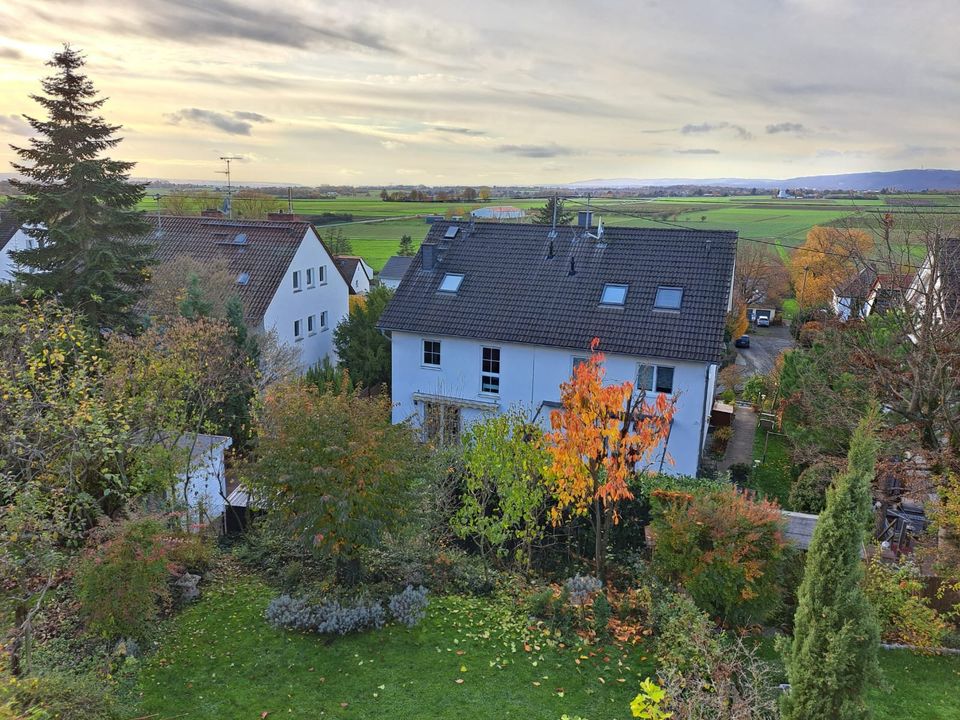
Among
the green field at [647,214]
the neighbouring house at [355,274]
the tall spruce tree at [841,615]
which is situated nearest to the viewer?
the tall spruce tree at [841,615]

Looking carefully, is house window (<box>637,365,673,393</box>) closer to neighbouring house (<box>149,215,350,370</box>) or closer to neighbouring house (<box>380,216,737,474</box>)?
neighbouring house (<box>380,216,737,474</box>)

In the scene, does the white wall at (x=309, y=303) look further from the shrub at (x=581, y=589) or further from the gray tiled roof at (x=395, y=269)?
the gray tiled roof at (x=395, y=269)

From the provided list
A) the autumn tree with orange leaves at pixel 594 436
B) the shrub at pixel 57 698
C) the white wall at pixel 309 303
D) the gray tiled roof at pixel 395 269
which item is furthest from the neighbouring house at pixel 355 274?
the shrub at pixel 57 698

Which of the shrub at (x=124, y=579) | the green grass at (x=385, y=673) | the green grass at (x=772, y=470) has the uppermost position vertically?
the shrub at (x=124, y=579)

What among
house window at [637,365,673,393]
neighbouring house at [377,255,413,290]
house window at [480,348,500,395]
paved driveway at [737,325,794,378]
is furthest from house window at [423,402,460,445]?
neighbouring house at [377,255,413,290]

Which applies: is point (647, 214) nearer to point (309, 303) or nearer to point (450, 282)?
point (309, 303)

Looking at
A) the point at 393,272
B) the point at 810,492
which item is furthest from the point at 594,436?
the point at 393,272

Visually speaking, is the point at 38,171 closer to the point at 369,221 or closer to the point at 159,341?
the point at 159,341
